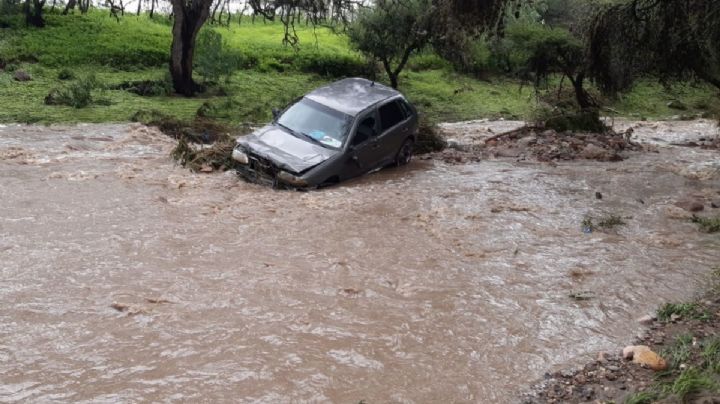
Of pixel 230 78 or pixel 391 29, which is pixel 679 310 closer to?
pixel 391 29

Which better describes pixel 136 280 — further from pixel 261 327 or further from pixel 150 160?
pixel 150 160

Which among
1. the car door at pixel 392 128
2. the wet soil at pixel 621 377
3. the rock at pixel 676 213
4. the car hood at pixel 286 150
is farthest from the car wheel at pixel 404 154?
the wet soil at pixel 621 377

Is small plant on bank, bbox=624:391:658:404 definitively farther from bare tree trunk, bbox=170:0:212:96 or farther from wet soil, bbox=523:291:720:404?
bare tree trunk, bbox=170:0:212:96

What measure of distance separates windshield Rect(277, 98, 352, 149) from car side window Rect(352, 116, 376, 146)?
21 cm

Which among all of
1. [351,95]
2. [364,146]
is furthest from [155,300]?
[351,95]

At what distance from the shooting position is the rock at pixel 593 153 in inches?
626

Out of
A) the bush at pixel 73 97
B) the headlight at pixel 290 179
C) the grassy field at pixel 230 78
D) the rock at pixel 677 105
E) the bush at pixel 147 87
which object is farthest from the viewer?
the rock at pixel 677 105

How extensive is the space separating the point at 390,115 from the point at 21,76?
13.2 metres

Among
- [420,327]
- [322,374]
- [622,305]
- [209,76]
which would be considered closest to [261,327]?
[322,374]

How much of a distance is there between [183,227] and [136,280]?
199 cm

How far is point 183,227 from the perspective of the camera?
30.9ft

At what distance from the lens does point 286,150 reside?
38.4ft

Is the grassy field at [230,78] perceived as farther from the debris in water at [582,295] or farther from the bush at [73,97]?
the debris in water at [582,295]

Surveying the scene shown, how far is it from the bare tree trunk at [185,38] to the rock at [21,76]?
4.21 meters
